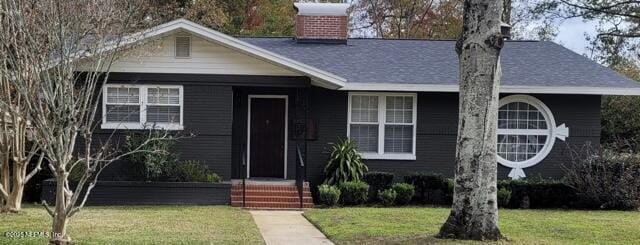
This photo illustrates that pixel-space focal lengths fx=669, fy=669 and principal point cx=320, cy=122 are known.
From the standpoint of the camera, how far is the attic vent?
49.2 ft

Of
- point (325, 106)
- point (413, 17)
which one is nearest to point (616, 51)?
point (413, 17)

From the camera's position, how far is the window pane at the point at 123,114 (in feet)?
49.2

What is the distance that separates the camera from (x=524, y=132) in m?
16.3

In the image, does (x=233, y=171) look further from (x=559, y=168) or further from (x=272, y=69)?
(x=559, y=168)

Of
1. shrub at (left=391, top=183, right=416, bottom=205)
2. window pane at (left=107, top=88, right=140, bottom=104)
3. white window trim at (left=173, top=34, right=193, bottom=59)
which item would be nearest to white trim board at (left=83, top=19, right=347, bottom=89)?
white window trim at (left=173, top=34, right=193, bottom=59)

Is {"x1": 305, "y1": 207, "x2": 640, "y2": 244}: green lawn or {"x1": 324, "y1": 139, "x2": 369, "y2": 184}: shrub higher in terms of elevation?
{"x1": 324, "y1": 139, "x2": 369, "y2": 184}: shrub

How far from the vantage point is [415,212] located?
13188 millimetres

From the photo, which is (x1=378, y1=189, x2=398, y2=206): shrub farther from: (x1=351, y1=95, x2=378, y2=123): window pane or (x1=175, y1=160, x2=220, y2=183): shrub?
(x1=175, y1=160, x2=220, y2=183): shrub

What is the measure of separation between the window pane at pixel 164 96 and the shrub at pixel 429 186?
5.59 m

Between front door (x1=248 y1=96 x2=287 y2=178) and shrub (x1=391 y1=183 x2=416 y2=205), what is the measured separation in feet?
10.1

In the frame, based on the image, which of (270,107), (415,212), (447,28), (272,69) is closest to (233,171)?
(270,107)

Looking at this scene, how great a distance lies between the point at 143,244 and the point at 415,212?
6.19 meters

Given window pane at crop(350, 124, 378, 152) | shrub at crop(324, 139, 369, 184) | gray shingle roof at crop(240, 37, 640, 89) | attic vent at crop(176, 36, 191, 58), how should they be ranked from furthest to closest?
1. window pane at crop(350, 124, 378, 152)
2. gray shingle roof at crop(240, 37, 640, 89)
3. shrub at crop(324, 139, 369, 184)
4. attic vent at crop(176, 36, 191, 58)

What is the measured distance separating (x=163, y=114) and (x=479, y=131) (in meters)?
8.39
